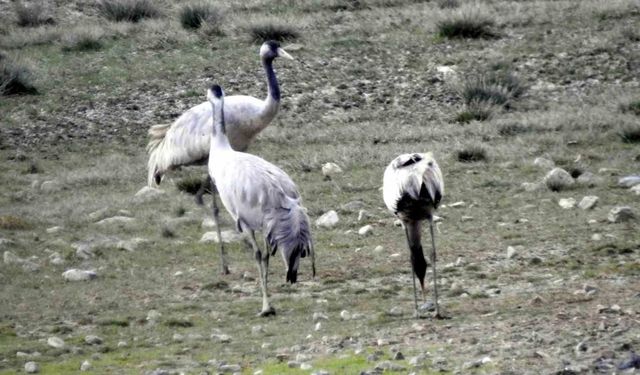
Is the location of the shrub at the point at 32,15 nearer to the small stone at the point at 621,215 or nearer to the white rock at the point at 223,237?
the white rock at the point at 223,237

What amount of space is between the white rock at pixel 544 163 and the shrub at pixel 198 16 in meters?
11.2

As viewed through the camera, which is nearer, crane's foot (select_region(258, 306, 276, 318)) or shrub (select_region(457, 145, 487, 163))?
crane's foot (select_region(258, 306, 276, 318))

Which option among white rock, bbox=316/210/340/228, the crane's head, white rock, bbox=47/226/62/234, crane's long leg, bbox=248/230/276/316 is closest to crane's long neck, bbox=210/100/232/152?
crane's long leg, bbox=248/230/276/316

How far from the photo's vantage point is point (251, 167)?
12648 mm

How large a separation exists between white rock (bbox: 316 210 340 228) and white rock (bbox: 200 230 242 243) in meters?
0.98

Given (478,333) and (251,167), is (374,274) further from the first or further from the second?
(478,333)

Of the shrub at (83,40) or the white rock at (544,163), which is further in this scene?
the shrub at (83,40)

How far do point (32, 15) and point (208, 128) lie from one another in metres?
13.9

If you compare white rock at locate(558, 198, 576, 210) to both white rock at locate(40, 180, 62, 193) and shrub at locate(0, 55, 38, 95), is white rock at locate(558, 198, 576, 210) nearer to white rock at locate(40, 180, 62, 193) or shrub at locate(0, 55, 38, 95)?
white rock at locate(40, 180, 62, 193)

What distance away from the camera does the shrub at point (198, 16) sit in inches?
1069

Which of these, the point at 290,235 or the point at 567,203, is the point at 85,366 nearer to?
the point at 290,235

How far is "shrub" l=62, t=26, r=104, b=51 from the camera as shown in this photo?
26.1 meters

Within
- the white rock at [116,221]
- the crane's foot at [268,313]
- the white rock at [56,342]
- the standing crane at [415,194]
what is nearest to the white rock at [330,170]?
the white rock at [116,221]

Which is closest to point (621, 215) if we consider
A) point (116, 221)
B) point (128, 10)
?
point (116, 221)
